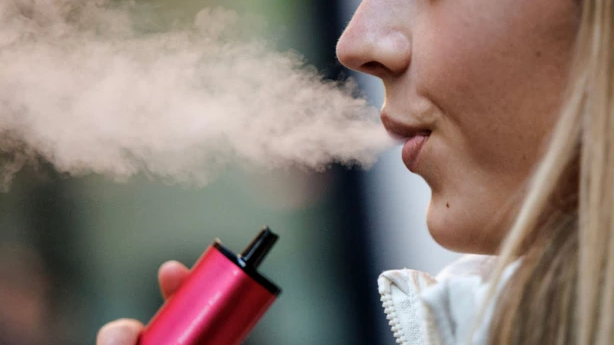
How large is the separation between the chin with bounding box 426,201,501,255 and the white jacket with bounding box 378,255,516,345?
0.12 feet

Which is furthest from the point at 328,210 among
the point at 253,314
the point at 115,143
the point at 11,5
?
the point at 253,314

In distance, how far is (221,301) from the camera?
1.97ft

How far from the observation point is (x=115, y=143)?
1348mm

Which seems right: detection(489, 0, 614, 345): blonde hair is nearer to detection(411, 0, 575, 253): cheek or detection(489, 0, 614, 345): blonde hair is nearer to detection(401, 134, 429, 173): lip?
detection(411, 0, 575, 253): cheek

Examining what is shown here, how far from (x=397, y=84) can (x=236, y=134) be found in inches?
29.0

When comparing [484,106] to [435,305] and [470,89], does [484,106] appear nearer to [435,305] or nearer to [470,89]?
[470,89]

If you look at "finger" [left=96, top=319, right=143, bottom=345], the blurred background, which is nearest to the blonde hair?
"finger" [left=96, top=319, right=143, bottom=345]

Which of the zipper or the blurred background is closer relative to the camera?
the zipper

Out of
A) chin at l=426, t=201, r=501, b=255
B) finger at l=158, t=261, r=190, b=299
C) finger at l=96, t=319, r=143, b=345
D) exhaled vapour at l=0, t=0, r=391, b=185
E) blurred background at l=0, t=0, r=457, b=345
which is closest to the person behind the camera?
chin at l=426, t=201, r=501, b=255

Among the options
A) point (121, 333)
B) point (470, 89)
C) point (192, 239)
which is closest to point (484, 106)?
point (470, 89)

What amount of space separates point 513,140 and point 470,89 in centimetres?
6

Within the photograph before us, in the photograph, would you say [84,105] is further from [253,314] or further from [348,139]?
[253,314]

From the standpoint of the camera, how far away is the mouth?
616mm

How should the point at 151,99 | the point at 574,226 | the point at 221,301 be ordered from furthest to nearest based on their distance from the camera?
the point at 151,99 → the point at 221,301 → the point at 574,226
